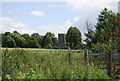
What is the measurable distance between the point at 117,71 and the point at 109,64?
808mm

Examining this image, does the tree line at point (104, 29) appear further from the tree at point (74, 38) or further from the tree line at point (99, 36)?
the tree at point (74, 38)

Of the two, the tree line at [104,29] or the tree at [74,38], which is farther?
the tree at [74,38]

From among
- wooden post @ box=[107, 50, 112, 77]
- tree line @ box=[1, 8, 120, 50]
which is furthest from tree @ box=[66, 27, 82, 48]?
wooden post @ box=[107, 50, 112, 77]

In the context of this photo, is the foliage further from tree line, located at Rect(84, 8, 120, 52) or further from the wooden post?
the wooden post

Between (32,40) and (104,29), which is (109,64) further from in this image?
(32,40)

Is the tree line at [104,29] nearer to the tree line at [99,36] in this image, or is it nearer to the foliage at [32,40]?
the tree line at [99,36]

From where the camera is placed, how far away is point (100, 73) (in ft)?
22.1

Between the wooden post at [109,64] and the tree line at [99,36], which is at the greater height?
the tree line at [99,36]

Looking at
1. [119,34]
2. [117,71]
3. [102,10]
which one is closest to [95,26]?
[102,10]

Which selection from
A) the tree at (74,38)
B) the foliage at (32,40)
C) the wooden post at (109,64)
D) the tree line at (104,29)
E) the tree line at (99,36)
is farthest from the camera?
the tree at (74,38)

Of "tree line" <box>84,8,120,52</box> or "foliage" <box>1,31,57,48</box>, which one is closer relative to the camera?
"tree line" <box>84,8,120,52</box>

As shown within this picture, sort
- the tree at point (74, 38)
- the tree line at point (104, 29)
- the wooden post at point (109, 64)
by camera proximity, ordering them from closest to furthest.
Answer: the wooden post at point (109, 64), the tree line at point (104, 29), the tree at point (74, 38)

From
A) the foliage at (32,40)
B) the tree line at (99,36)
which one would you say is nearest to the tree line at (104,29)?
the tree line at (99,36)

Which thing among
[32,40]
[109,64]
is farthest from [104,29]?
[32,40]
